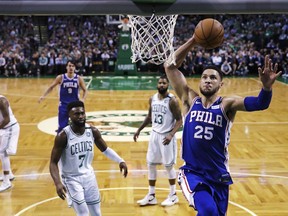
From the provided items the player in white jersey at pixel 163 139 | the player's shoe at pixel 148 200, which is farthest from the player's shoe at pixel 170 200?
the player's shoe at pixel 148 200

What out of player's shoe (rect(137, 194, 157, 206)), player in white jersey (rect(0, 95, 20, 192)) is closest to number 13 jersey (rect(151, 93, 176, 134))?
player's shoe (rect(137, 194, 157, 206))

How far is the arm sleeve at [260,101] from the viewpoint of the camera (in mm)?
3369

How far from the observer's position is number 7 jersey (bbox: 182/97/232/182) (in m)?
3.82

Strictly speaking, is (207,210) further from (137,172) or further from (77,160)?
(137,172)

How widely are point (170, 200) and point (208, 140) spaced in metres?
2.36

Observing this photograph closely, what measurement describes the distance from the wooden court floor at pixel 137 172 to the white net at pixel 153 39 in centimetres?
210

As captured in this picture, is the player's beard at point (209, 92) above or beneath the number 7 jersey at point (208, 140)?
above

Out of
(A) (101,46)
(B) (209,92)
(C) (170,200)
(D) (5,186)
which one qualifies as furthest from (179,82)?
(A) (101,46)

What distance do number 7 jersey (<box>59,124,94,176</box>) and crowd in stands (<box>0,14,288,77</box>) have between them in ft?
52.3

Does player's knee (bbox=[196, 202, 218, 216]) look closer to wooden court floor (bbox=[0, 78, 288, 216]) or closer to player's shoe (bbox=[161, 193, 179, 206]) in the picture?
wooden court floor (bbox=[0, 78, 288, 216])

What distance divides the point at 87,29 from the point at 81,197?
2339 cm

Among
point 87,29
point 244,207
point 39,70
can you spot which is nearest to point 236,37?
point 87,29

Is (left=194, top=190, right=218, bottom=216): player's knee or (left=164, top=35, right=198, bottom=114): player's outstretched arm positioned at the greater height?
(left=164, top=35, right=198, bottom=114): player's outstretched arm

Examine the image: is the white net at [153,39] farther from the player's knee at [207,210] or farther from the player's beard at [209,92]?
the player's knee at [207,210]
